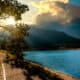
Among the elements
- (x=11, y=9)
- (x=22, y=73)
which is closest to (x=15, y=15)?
(x=11, y=9)

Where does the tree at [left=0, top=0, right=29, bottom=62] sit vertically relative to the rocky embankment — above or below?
above

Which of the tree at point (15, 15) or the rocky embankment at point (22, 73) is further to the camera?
the tree at point (15, 15)

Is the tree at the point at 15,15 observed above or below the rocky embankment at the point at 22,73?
above

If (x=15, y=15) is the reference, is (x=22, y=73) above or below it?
below

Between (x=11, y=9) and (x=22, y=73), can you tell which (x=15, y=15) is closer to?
(x=11, y=9)

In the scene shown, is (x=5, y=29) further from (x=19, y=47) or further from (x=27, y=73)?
(x=27, y=73)

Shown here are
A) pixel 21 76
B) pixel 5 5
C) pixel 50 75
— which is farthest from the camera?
pixel 5 5

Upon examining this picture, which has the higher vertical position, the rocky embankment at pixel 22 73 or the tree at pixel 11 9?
the tree at pixel 11 9

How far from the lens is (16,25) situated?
32.8 metres

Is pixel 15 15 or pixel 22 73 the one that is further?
pixel 15 15

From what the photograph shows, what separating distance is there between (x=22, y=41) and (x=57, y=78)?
257 inches

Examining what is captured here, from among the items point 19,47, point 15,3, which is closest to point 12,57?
point 19,47

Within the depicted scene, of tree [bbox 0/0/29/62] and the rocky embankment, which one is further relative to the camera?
tree [bbox 0/0/29/62]

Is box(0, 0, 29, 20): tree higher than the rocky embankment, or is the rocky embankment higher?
box(0, 0, 29, 20): tree
